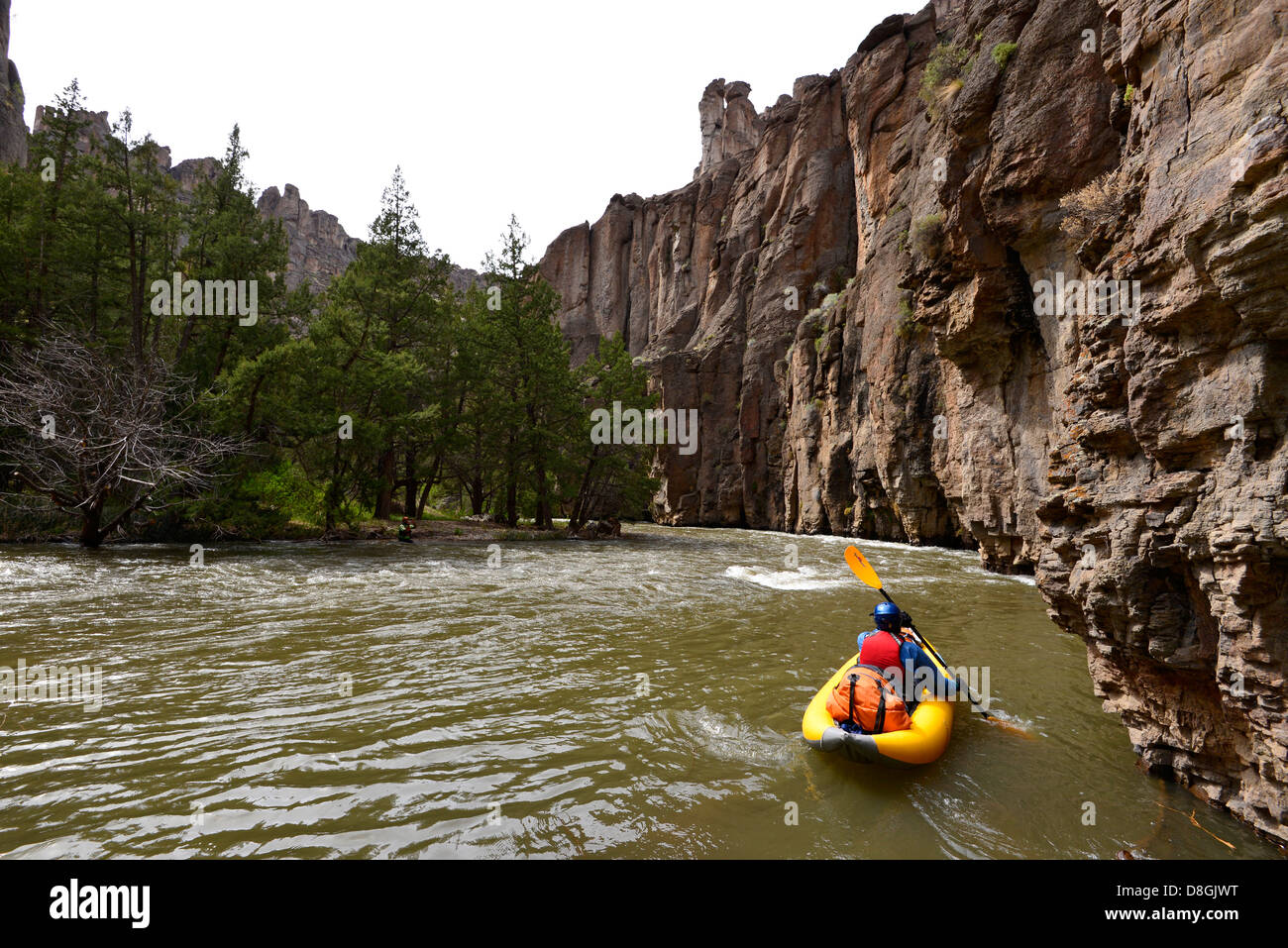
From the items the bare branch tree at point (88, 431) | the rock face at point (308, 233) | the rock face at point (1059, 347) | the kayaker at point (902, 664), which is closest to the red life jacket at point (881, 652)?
the kayaker at point (902, 664)

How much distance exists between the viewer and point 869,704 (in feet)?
14.6

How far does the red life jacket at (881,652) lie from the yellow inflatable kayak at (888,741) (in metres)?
0.55

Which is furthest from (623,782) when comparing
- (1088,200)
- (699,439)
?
(699,439)

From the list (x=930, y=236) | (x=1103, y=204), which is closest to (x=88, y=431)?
(x=1103, y=204)

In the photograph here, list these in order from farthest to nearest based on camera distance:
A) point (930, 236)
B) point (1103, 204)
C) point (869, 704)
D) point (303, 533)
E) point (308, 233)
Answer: point (308, 233), point (303, 533), point (930, 236), point (1103, 204), point (869, 704)

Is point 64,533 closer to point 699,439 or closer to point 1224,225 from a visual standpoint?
point 1224,225

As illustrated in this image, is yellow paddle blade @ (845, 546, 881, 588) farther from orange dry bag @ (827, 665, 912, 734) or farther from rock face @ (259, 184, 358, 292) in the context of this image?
rock face @ (259, 184, 358, 292)

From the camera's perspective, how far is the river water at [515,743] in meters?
3.43

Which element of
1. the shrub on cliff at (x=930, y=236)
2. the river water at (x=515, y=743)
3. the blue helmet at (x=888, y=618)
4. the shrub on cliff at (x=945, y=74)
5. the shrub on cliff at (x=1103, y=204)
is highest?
the shrub on cliff at (x=945, y=74)

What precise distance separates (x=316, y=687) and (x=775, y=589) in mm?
9740

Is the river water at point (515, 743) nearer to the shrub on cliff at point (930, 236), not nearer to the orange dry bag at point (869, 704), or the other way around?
the orange dry bag at point (869, 704)

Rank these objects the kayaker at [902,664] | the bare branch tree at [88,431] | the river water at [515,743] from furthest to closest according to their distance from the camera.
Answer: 1. the bare branch tree at [88,431]
2. the kayaker at [902,664]
3. the river water at [515,743]

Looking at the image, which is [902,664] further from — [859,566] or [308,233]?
[308,233]

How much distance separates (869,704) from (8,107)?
5593 centimetres
